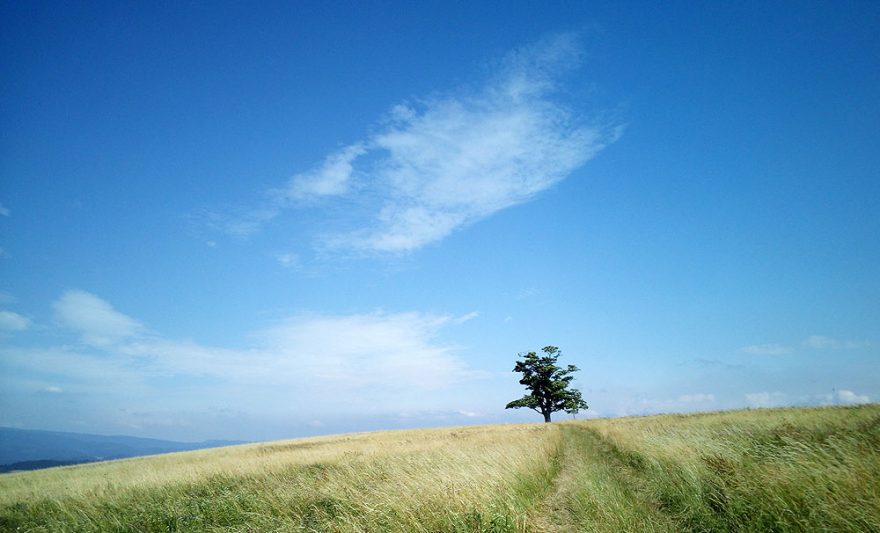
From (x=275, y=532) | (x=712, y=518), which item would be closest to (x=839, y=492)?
(x=712, y=518)

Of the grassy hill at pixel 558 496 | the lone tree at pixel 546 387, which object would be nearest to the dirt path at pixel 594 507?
the grassy hill at pixel 558 496

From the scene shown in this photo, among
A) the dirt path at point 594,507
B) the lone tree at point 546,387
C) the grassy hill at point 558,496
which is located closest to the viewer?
the grassy hill at point 558,496

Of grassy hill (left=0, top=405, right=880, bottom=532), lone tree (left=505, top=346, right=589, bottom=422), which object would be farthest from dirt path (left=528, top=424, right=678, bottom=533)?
lone tree (left=505, top=346, right=589, bottom=422)

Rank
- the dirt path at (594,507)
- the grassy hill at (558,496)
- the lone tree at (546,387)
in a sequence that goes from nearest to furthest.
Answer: the grassy hill at (558,496) < the dirt path at (594,507) < the lone tree at (546,387)

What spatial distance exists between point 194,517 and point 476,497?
6.44 meters

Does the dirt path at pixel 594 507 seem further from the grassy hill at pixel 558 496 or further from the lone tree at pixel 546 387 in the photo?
the lone tree at pixel 546 387

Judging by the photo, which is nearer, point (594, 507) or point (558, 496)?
point (594, 507)

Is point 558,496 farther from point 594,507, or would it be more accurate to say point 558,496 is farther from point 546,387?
point 546,387

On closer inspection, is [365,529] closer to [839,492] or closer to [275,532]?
[275,532]

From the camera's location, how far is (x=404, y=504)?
6262 millimetres

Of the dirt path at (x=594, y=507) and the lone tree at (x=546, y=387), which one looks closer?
the dirt path at (x=594, y=507)

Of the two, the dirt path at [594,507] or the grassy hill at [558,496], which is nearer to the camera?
the grassy hill at [558,496]

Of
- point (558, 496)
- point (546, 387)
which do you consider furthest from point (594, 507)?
point (546, 387)

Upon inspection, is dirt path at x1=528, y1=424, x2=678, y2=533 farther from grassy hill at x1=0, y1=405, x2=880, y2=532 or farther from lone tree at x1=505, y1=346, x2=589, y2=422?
lone tree at x1=505, y1=346, x2=589, y2=422
